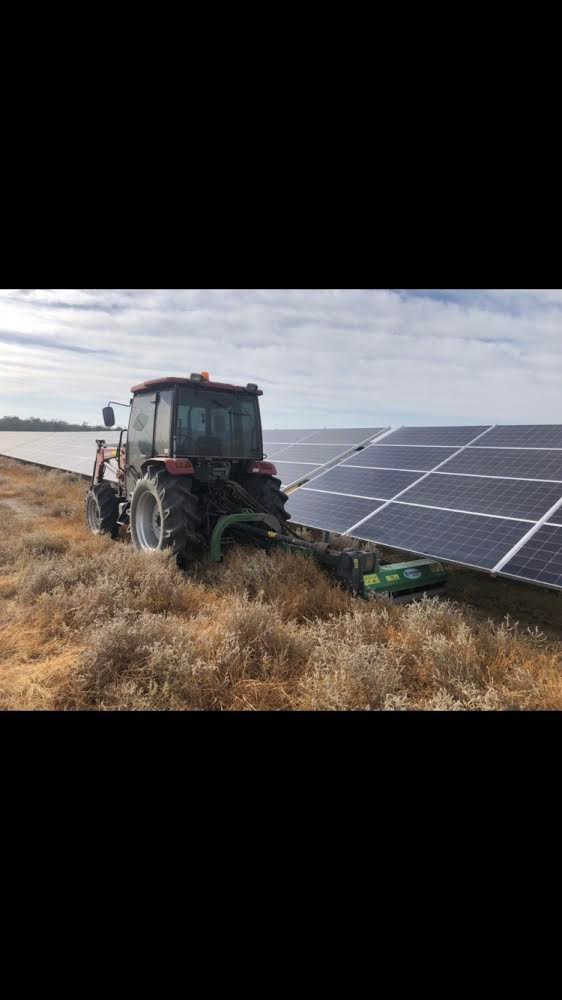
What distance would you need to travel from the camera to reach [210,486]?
6.33 m

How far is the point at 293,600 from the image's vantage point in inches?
182

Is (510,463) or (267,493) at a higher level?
(510,463)

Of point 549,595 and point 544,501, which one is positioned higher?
point 544,501

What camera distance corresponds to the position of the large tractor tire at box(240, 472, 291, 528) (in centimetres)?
650

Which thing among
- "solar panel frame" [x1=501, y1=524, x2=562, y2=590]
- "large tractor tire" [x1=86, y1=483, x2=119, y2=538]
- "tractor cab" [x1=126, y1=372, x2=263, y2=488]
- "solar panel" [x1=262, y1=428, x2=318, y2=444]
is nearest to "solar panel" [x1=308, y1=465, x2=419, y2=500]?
"tractor cab" [x1=126, y1=372, x2=263, y2=488]

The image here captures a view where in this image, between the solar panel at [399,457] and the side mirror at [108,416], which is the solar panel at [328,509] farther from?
the side mirror at [108,416]

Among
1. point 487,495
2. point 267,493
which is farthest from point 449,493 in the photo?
point 267,493

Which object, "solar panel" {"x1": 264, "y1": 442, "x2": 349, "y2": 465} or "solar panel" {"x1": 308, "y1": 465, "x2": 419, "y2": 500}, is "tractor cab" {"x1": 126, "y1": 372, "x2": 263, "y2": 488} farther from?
"solar panel" {"x1": 264, "y1": 442, "x2": 349, "y2": 465}

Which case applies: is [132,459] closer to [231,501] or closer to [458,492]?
[231,501]

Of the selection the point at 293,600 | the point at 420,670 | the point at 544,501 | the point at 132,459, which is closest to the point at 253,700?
the point at 420,670

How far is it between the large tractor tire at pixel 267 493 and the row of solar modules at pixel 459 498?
61 cm

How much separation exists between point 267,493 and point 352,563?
6.78ft

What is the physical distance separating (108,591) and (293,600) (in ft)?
5.91

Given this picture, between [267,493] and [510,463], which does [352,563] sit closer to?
[267,493]
